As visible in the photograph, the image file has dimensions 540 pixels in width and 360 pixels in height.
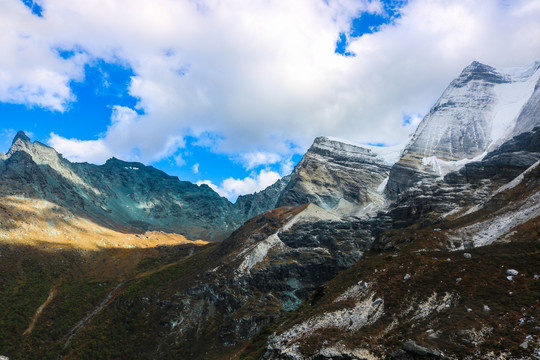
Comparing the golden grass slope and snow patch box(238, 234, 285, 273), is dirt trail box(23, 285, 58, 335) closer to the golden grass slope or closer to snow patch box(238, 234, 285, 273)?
the golden grass slope

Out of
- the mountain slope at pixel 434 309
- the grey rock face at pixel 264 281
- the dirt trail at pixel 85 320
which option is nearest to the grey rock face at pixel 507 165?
the grey rock face at pixel 264 281

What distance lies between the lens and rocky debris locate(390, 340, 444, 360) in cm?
2344

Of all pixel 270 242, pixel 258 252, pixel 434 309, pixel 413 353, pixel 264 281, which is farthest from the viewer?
pixel 270 242

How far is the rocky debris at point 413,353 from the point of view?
76.9 ft

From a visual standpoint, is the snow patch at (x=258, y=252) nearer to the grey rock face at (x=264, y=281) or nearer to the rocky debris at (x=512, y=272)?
the grey rock face at (x=264, y=281)

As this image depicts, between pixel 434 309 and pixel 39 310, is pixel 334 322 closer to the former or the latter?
pixel 434 309

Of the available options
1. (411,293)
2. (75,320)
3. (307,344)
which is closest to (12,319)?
(75,320)

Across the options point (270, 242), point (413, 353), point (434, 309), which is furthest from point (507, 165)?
point (413, 353)

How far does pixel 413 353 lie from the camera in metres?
24.5

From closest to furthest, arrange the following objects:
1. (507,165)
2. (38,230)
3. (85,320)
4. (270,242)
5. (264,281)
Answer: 1. (85,320)
2. (264,281)
3. (507,165)
4. (270,242)
5. (38,230)

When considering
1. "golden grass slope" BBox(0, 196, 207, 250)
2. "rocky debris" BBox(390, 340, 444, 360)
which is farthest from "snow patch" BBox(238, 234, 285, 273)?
"golden grass slope" BBox(0, 196, 207, 250)

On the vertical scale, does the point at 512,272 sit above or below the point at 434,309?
above

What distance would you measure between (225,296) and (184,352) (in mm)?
21630

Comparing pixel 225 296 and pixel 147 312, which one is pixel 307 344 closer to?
pixel 225 296
